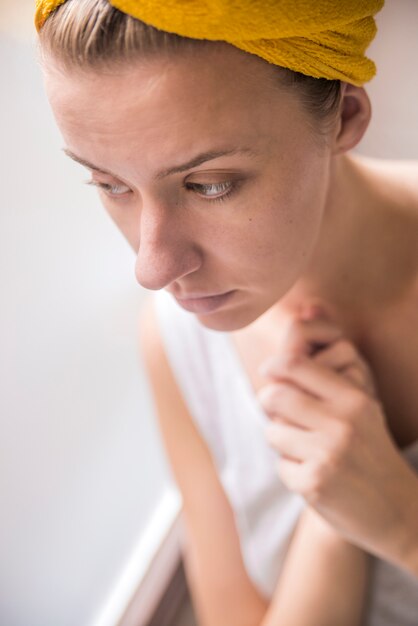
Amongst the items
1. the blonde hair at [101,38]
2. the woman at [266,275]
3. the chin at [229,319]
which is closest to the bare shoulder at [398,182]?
the woman at [266,275]

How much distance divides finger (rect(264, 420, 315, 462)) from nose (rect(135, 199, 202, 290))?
27 centimetres

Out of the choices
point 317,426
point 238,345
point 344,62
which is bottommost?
point 317,426

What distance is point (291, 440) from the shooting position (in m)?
0.85

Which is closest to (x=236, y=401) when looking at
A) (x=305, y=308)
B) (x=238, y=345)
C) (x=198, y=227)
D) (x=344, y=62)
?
(x=238, y=345)

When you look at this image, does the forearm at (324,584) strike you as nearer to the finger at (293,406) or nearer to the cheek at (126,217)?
the finger at (293,406)

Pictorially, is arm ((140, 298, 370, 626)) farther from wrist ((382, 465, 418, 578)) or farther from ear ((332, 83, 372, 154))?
ear ((332, 83, 372, 154))

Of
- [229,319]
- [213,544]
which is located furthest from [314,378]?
[213,544]

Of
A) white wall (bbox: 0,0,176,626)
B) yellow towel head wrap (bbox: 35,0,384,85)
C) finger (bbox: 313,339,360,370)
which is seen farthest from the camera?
white wall (bbox: 0,0,176,626)

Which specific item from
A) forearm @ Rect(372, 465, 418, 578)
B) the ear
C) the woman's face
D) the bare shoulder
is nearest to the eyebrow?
the woman's face

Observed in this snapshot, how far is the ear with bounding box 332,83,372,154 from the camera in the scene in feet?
2.37

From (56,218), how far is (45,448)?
0.40 metres

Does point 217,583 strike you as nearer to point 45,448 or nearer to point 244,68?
point 45,448

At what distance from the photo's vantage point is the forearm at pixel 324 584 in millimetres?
922

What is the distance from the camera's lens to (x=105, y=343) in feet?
4.76
